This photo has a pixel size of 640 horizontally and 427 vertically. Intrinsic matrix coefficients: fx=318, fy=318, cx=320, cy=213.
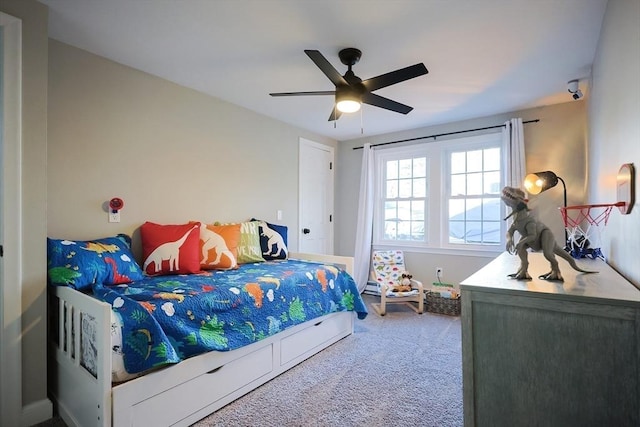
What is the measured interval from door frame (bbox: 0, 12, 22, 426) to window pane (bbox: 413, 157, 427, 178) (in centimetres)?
406

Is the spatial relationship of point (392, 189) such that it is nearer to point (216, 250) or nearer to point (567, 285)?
point (216, 250)

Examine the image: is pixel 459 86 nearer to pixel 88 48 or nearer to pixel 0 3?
pixel 88 48

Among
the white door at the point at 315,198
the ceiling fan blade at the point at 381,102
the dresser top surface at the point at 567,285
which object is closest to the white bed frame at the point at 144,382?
the dresser top surface at the point at 567,285

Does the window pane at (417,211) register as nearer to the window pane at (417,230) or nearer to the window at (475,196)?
the window pane at (417,230)

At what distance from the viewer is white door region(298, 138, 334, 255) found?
4.39 meters

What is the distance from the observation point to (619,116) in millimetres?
1619

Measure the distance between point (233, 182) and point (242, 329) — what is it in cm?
184

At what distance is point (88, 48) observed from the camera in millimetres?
2314

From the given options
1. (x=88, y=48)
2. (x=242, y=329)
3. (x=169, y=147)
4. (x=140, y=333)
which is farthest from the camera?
(x=169, y=147)

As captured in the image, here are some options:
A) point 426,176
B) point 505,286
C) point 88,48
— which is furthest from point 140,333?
point 426,176

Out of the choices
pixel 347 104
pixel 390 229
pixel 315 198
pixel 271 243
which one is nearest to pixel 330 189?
pixel 315 198

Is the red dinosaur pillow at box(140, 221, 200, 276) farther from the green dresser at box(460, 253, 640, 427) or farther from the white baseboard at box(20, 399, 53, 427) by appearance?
the green dresser at box(460, 253, 640, 427)

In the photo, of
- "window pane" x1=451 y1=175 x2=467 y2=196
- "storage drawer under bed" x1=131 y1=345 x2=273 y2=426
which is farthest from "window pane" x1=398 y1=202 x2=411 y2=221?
"storage drawer under bed" x1=131 y1=345 x2=273 y2=426

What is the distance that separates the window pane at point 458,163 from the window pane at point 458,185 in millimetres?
81
